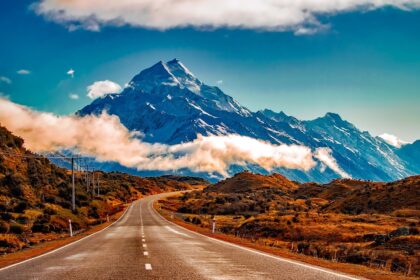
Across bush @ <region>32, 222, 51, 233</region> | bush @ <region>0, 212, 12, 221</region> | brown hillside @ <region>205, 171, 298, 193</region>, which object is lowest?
bush @ <region>32, 222, 51, 233</region>

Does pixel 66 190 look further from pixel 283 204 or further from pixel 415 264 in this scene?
pixel 415 264

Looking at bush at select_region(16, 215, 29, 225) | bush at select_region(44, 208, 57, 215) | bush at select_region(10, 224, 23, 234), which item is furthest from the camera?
bush at select_region(44, 208, 57, 215)

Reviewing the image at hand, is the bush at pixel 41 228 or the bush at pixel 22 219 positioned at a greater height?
the bush at pixel 22 219

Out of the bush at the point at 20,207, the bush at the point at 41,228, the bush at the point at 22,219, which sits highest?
the bush at the point at 20,207

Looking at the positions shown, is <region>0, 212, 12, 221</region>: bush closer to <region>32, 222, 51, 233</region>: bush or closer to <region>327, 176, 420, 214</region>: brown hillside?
<region>32, 222, 51, 233</region>: bush

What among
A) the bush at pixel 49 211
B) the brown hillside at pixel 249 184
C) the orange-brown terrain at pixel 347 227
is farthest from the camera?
the brown hillside at pixel 249 184

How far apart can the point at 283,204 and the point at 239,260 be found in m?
79.0

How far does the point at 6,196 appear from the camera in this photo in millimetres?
64812

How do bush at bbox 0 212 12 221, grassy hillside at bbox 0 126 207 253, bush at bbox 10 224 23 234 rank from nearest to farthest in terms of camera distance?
grassy hillside at bbox 0 126 207 253, bush at bbox 10 224 23 234, bush at bbox 0 212 12 221

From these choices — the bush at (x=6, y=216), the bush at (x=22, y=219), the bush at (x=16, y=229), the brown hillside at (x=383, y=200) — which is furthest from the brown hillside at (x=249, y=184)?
the bush at (x=16, y=229)

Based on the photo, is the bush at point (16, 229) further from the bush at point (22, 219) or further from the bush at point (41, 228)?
the bush at point (22, 219)

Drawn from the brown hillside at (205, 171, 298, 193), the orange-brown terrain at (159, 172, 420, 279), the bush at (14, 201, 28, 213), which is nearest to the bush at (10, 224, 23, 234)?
the bush at (14, 201, 28, 213)

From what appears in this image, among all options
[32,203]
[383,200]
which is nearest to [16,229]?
[32,203]

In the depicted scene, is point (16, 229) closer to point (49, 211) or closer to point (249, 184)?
point (49, 211)
